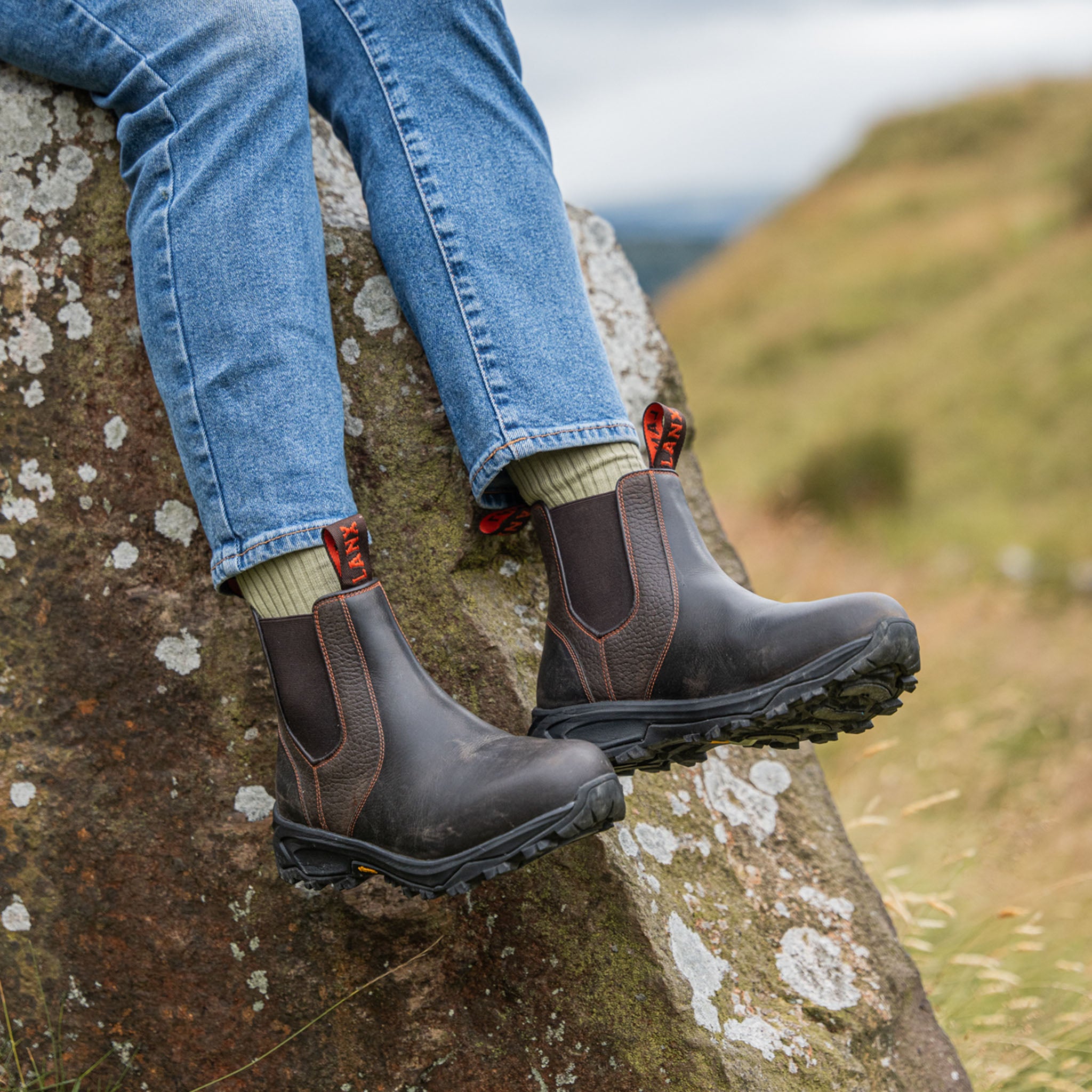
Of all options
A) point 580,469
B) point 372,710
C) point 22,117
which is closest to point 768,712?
point 580,469

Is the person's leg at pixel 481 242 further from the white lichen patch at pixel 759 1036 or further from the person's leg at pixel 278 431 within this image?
the white lichen patch at pixel 759 1036

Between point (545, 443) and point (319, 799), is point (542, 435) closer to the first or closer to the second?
point (545, 443)

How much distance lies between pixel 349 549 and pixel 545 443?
0.33m

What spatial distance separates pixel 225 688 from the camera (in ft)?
5.76

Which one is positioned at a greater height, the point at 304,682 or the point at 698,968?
the point at 304,682

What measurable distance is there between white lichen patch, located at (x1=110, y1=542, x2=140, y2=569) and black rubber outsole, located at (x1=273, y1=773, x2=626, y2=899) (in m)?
0.57

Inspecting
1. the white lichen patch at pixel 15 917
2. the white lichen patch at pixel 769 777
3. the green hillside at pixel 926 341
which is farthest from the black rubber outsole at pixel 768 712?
the green hillside at pixel 926 341

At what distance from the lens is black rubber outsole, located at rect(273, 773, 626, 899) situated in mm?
1252

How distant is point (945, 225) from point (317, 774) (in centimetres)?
1893

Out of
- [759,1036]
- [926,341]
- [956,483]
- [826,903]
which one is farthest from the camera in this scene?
[926,341]

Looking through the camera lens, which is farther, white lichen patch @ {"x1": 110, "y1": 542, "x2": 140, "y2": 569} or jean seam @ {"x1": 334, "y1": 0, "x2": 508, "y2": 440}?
white lichen patch @ {"x1": 110, "y1": 542, "x2": 140, "y2": 569}

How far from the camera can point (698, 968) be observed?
1713 millimetres

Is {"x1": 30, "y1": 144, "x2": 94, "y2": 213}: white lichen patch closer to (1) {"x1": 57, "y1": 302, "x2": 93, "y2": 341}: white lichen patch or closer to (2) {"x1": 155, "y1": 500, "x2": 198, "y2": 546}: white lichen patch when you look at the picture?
(1) {"x1": 57, "y1": 302, "x2": 93, "y2": 341}: white lichen patch

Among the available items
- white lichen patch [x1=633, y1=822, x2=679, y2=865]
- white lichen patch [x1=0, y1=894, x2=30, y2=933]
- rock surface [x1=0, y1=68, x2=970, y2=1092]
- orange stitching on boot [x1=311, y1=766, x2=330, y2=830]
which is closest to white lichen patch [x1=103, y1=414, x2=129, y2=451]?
rock surface [x1=0, y1=68, x2=970, y2=1092]
